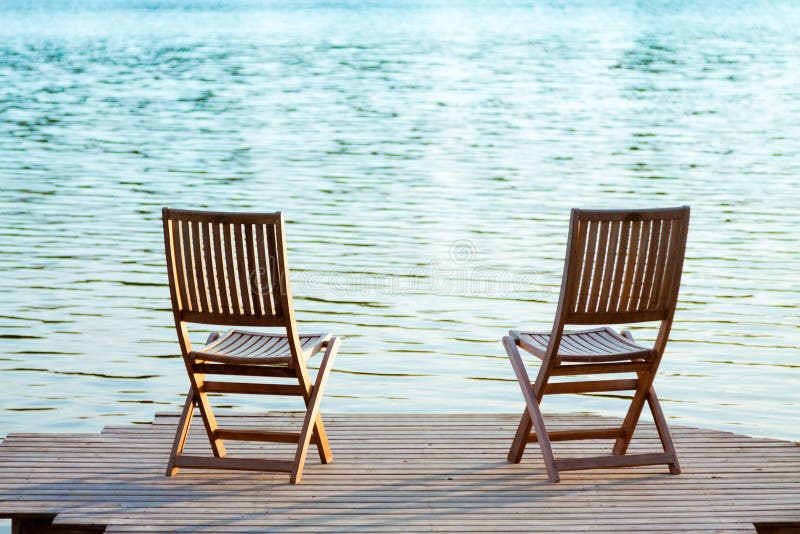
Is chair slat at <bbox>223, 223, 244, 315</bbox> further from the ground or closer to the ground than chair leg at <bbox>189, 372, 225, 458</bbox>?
further from the ground

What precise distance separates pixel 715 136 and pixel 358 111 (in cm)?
544

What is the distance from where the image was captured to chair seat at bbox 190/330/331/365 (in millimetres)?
4199

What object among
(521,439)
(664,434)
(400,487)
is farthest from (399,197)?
(400,487)

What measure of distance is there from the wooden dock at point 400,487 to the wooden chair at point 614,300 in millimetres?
176

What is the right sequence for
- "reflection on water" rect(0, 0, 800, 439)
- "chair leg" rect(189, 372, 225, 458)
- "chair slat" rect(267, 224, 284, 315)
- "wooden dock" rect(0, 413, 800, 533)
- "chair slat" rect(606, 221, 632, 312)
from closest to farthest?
1. "wooden dock" rect(0, 413, 800, 533)
2. "chair slat" rect(267, 224, 284, 315)
3. "chair slat" rect(606, 221, 632, 312)
4. "chair leg" rect(189, 372, 225, 458)
5. "reflection on water" rect(0, 0, 800, 439)

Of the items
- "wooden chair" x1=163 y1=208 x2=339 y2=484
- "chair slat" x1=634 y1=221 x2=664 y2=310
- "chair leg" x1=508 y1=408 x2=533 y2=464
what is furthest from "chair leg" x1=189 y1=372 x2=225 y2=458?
"chair slat" x1=634 y1=221 x2=664 y2=310

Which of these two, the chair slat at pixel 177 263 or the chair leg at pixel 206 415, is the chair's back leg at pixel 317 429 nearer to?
the chair leg at pixel 206 415

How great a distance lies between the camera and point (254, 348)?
4.38 metres

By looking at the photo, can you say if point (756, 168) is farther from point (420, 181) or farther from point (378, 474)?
point (378, 474)

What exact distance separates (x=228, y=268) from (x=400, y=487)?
0.98 metres

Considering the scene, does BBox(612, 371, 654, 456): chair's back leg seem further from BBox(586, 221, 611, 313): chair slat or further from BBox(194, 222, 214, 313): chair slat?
BBox(194, 222, 214, 313): chair slat

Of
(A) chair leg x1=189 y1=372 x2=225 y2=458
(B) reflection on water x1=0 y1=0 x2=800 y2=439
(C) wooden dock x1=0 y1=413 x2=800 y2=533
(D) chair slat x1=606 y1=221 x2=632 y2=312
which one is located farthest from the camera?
(B) reflection on water x1=0 y1=0 x2=800 y2=439

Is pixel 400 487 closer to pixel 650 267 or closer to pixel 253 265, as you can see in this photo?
pixel 253 265

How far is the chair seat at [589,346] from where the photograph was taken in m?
4.23
